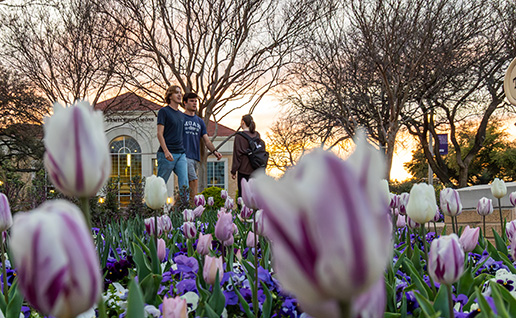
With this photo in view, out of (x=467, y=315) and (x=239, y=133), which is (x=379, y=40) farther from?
(x=467, y=315)

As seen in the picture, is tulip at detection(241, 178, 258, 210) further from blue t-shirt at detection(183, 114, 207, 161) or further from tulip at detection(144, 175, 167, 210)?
blue t-shirt at detection(183, 114, 207, 161)

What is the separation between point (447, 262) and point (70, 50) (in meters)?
16.0

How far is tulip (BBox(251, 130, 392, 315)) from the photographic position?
0.39m

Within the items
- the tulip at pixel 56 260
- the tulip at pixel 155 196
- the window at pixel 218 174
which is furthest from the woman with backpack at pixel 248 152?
the window at pixel 218 174

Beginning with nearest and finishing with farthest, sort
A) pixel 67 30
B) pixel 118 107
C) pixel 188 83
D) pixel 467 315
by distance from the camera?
1. pixel 467 315
2. pixel 67 30
3. pixel 188 83
4. pixel 118 107

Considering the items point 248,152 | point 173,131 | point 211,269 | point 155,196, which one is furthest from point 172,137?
point 211,269

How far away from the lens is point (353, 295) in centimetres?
40

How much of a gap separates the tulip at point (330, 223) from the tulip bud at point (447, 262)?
2.62 feet

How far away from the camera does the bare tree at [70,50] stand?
14.6 m

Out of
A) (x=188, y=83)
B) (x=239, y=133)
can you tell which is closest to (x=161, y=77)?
(x=188, y=83)

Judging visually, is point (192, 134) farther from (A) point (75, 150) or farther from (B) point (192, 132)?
(A) point (75, 150)

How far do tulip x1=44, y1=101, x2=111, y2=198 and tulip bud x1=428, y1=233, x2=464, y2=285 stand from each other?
0.82 metres

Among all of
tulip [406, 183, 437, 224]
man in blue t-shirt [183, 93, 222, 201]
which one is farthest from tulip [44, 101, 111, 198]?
man in blue t-shirt [183, 93, 222, 201]

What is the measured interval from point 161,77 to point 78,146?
53.8 feet
